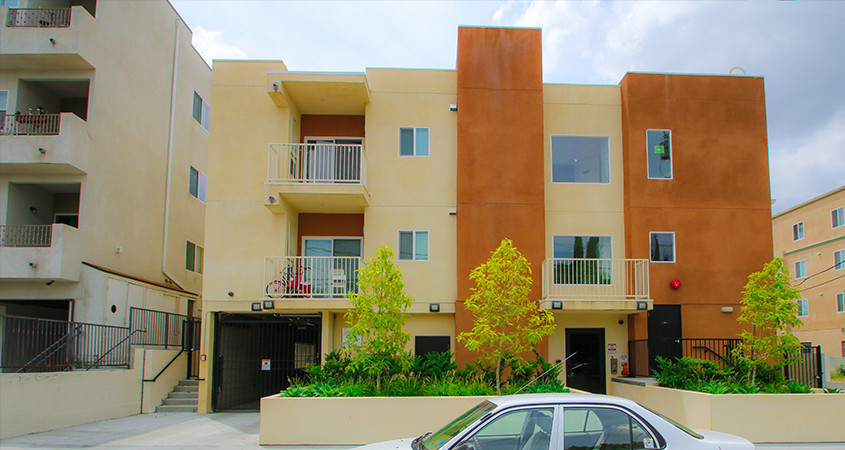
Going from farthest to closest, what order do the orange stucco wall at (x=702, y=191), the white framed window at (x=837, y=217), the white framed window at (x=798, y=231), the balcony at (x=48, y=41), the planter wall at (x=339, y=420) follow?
1. the white framed window at (x=798, y=231)
2. the white framed window at (x=837, y=217)
3. the balcony at (x=48, y=41)
4. the orange stucco wall at (x=702, y=191)
5. the planter wall at (x=339, y=420)

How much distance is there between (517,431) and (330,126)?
13481 millimetres

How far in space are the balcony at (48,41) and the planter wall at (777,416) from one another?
57.6 ft

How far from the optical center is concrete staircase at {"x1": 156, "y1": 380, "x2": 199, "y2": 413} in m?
16.9

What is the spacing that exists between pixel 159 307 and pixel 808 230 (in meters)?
35.4

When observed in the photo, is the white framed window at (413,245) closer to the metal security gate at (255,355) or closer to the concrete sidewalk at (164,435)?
the metal security gate at (255,355)

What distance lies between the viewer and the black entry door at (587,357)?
54.5 ft

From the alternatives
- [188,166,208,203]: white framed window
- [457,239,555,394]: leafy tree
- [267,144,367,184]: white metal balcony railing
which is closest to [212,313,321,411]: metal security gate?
[267,144,367,184]: white metal balcony railing

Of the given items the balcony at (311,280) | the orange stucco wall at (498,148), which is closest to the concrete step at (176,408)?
the balcony at (311,280)

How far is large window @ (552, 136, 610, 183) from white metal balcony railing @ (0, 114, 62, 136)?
539 inches

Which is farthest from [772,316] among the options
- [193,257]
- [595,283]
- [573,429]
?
[193,257]

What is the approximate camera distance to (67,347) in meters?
14.8

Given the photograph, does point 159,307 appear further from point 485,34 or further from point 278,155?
point 485,34

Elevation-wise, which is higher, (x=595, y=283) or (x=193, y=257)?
Result: (x=193, y=257)

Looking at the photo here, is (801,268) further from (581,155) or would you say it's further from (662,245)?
(581,155)
